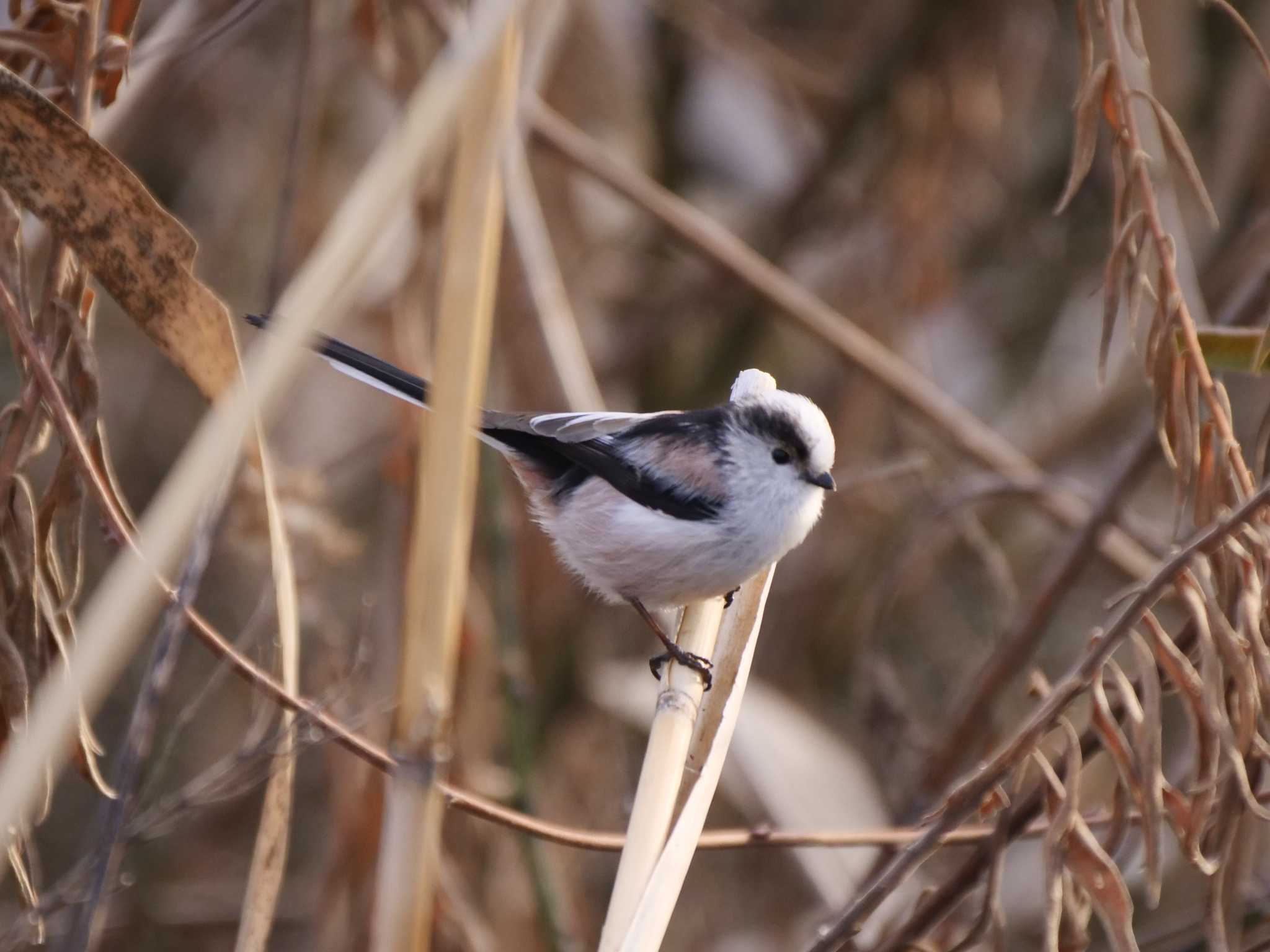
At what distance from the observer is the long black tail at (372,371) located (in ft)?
5.80

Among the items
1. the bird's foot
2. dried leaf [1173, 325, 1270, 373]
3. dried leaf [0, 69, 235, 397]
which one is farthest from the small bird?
dried leaf [0, 69, 235, 397]

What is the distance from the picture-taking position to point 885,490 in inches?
135

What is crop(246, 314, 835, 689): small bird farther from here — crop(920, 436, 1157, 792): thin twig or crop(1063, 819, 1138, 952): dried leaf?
crop(1063, 819, 1138, 952): dried leaf

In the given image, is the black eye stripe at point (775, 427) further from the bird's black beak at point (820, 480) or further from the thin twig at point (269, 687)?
the thin twig at point (269, 687)

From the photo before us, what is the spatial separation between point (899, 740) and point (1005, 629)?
315mm

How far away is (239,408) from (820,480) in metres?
1.34

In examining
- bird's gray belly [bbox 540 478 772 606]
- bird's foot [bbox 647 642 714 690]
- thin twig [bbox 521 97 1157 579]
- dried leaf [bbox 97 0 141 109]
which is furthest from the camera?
thin twig [bbox 521 97 1157 579]

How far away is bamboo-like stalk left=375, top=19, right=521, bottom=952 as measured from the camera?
0.83 m

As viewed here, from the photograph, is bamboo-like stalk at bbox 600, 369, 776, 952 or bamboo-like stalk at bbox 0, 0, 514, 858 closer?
bamboo-like stalk at bbox 0, 0, 514, 858

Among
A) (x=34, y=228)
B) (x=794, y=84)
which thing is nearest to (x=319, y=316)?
(x=34, y=228)

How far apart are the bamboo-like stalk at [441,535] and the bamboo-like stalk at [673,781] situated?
0.35 meters

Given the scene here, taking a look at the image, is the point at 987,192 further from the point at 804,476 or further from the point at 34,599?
the point at 34,599

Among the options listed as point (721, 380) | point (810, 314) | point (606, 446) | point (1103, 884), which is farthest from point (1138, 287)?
point (721, 380)

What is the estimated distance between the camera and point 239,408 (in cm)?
82
